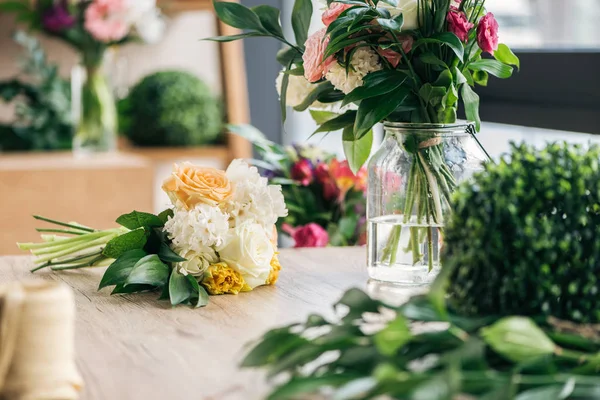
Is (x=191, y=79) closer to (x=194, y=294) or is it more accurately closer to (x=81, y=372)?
(x=194, y=294)

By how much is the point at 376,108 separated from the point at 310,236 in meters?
0.55

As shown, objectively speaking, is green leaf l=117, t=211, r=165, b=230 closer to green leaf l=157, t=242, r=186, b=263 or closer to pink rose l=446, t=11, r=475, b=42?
green leaf l=157, t=242, r=186, b=263

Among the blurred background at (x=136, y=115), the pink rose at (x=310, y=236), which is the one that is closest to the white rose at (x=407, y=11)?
the pink rose at (x=310, y=236)

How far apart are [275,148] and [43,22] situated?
1310mm

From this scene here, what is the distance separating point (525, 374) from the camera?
0.60 metres

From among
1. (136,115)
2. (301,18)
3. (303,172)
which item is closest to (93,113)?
(136,115)

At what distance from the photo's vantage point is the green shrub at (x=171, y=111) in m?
2.57

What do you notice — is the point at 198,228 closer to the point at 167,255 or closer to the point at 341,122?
the point at 167,255

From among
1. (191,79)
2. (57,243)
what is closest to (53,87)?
(191,79)

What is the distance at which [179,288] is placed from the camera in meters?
0.93

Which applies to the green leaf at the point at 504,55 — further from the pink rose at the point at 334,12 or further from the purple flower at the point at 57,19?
the purple flower at the point at 57,19

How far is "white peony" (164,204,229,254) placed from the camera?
0.94 meters

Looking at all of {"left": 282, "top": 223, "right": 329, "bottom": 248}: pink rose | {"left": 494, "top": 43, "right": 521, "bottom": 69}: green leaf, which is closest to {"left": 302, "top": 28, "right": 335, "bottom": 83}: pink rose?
{"left": 494, "top": 43, "right": 521, "bottom": 69}: green leaf

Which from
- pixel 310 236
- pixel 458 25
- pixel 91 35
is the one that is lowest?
pixel 310 236
